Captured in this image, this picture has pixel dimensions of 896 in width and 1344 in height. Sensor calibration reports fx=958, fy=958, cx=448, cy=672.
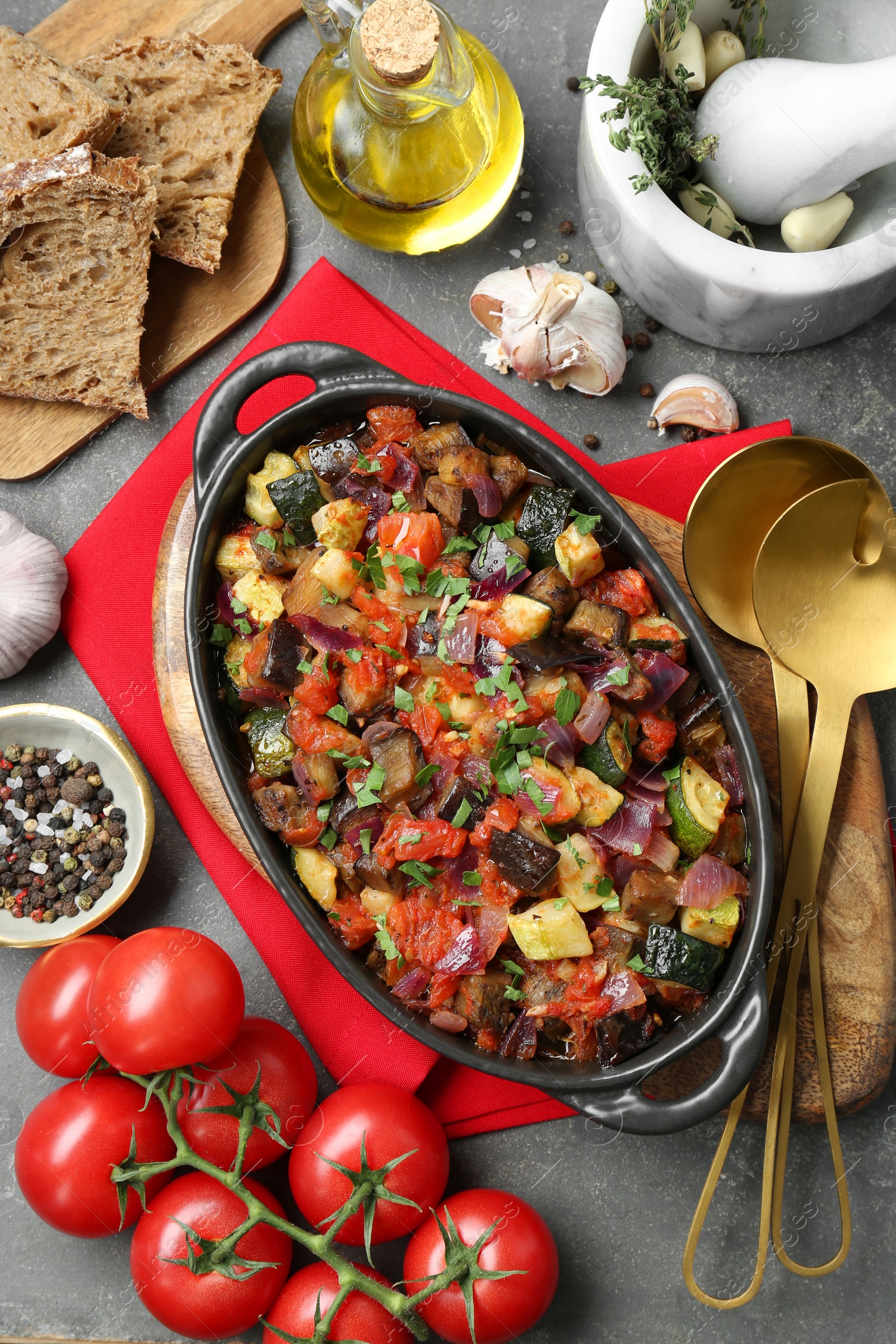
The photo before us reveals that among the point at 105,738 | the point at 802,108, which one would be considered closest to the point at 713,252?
the point at 802,108

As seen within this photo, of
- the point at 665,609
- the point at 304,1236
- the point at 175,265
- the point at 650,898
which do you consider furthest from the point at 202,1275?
the point at 175,265

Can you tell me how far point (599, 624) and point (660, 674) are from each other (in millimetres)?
192

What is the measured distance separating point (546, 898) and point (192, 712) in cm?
121

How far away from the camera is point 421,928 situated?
2.41m

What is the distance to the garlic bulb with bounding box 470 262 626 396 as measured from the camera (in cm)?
281

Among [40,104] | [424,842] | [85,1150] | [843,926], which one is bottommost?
[85,1150]

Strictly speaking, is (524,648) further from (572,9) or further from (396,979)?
(572,9)

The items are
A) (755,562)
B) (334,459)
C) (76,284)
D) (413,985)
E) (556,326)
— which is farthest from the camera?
(76,284)

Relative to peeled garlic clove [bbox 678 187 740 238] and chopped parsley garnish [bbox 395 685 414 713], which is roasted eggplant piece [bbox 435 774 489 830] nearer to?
chopped parsley garnish [bbox 395 685 414 713]

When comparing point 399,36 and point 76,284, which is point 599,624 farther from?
point 76,284

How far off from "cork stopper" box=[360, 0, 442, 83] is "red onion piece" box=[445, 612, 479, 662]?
1.40 m

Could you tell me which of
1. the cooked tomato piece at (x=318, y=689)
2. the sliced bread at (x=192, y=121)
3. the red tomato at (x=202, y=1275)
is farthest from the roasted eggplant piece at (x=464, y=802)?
the sliced bread at (x=192, y=121)

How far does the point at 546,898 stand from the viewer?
237 cm

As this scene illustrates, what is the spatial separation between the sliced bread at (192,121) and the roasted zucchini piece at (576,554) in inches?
56.7
